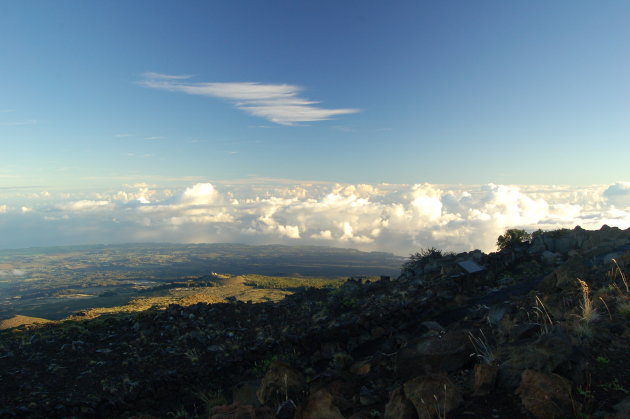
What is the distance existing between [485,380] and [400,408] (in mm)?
1706

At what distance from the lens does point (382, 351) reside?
12719 mm

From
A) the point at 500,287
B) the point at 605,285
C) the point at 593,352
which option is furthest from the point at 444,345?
the point at 500,287

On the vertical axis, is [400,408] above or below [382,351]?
above

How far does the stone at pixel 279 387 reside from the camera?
9.13 m

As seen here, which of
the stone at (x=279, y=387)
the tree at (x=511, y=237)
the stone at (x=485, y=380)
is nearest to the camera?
the stone at (x=485, y=380)

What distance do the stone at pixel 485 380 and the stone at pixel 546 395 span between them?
574mm

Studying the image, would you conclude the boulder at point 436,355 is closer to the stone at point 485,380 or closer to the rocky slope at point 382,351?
the rocky slope at point 382,351

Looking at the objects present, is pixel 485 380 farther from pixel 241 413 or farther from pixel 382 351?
pixel 382 351

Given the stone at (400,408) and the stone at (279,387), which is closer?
the stone at (400,408)

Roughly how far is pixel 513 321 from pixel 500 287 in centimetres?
947

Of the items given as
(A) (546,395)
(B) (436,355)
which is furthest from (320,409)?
(A) (546,395)

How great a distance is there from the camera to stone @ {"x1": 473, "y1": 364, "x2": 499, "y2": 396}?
630 centimetres

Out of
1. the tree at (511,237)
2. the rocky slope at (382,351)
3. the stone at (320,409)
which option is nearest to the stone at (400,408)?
the rocky slope at (382,351)

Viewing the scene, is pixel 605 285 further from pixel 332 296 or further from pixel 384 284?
pixel 332 296
